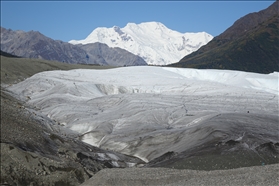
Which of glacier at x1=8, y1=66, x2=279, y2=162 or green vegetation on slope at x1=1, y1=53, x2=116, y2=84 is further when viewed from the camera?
green vegetation on slope at x1=1, y1=53, x2=116, y2=84

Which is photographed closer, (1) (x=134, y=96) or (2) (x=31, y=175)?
(2) (x=31, y=175)

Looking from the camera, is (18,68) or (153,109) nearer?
(153,109)

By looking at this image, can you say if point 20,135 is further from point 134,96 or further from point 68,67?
point 68,67

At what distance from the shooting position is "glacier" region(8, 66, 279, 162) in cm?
3522

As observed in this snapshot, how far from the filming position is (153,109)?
157 feet

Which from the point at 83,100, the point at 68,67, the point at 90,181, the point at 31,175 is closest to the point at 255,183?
the point at 90,181

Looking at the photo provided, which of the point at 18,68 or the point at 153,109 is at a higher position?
the point at 18,68

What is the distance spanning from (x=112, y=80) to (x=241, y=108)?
3390 cm

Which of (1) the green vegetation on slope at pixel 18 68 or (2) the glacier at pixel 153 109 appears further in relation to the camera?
(1) the green vegetation on slope at pixel 18 68

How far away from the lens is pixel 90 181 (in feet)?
69.7

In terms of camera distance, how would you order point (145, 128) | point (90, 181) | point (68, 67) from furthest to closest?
1. point (68, 67)
2. point (145, 128)
3. point (90, 181)

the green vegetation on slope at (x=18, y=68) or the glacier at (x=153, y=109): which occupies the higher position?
the green vegetation on slope at (x=18, y=68)

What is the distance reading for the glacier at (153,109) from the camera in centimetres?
3522

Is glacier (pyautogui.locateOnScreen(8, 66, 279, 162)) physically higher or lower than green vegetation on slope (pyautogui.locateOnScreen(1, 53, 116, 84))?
lower
